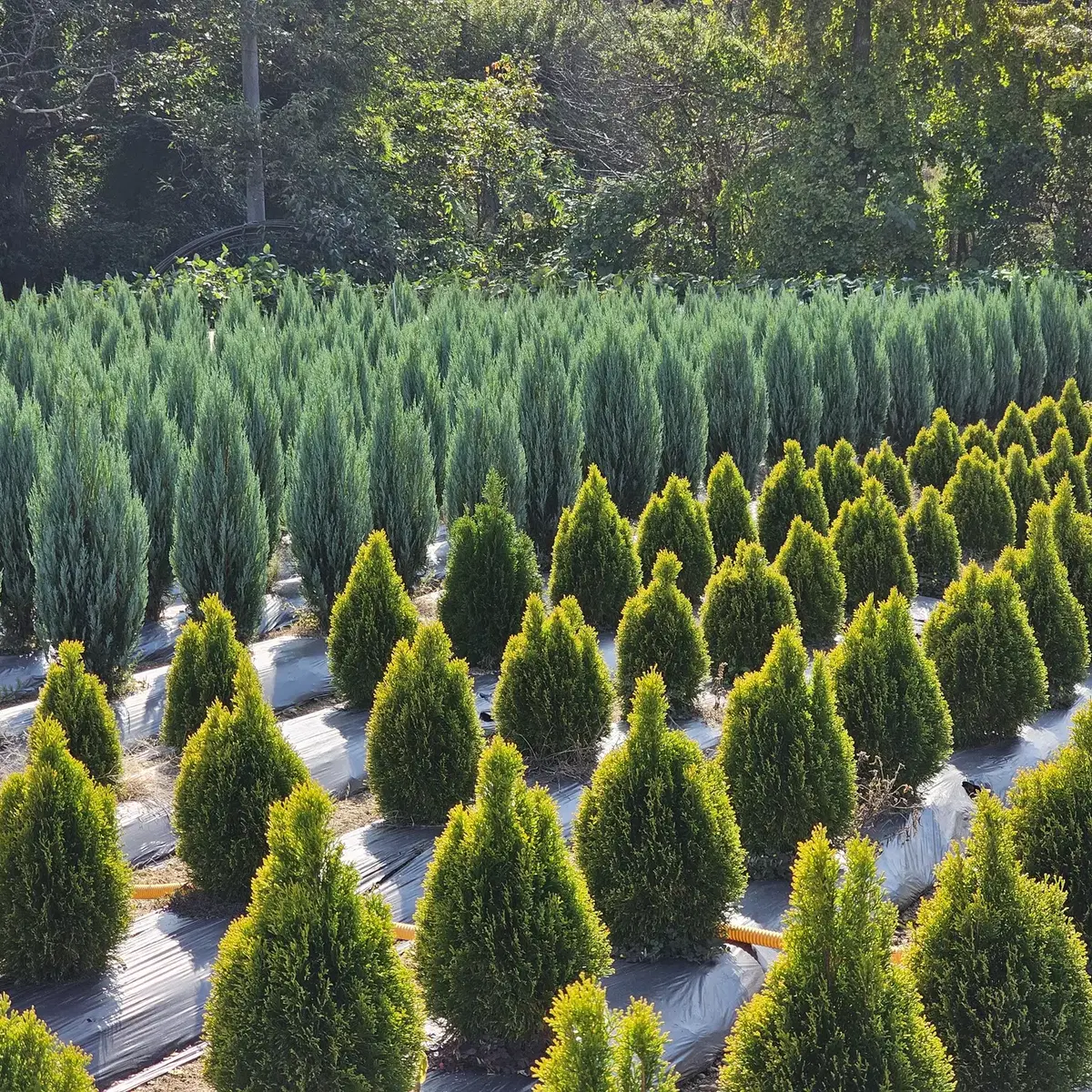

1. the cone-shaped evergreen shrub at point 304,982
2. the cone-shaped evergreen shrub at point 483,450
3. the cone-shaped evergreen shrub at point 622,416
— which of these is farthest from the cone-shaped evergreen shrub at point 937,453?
the cone-shaped evergreen shrub at point 304,982

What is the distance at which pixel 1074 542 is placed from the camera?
20.1 feet

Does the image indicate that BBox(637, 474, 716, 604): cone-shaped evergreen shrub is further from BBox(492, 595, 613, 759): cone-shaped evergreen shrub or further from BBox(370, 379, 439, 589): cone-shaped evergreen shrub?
BBox(492, 595, 613, 759): cone-shaped evergreen shrub

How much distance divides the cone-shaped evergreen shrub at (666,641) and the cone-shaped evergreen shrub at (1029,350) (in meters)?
9.15

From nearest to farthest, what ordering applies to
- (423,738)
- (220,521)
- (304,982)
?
(304,982), (423,738), (220,521)

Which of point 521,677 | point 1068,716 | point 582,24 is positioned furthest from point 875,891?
point 582,24

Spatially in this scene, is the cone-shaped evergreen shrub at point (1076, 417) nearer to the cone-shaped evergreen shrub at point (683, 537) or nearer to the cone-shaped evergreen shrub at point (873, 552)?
the cone-shaped evergreen shrub at point (873, 552)

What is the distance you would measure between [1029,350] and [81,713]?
440 inches

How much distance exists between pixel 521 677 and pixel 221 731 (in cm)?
124

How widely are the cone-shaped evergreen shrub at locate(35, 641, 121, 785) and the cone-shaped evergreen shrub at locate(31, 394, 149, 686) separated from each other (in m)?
1.25

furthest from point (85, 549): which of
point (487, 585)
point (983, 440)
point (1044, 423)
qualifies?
point (1044, 423)

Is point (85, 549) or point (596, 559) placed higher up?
point (85, 549)

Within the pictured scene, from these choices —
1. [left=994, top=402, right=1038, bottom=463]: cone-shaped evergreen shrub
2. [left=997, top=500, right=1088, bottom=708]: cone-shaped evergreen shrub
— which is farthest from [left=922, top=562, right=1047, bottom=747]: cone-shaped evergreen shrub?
[left=994, top=402, right=1038, bottom=463]: cone-shaped evergreen shrub

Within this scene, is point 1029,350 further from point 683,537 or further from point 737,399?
point 683,537

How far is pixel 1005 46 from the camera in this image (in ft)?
68.1
